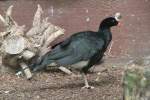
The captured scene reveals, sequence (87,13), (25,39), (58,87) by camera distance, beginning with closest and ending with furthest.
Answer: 1. (58,87)
2. (25,39)
3. (87,13)

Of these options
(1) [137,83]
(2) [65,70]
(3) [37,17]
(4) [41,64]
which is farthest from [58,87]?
(1) [137,83]

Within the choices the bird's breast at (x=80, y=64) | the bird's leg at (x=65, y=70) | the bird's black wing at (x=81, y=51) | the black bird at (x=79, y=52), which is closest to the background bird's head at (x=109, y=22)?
the black bird at (x=79, y=52)

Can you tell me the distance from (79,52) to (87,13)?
1534mm

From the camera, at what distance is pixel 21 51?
9.32 m

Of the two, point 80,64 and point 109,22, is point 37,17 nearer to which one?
point 109,22

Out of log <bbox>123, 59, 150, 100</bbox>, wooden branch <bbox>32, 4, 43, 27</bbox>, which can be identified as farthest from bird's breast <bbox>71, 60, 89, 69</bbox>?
log <bbox>123, 59, 150, 100</bbox>

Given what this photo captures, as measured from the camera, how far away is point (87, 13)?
9.92 meters

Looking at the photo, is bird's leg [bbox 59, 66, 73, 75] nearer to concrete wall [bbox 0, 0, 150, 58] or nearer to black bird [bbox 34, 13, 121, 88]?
concrete wall [bbox 0, 0, 150, 58]

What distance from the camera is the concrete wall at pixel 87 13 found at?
9891 mm

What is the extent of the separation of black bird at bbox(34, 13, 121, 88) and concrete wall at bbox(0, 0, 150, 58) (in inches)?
46.3

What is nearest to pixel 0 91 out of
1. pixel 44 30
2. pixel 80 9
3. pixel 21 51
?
pixel 21 51

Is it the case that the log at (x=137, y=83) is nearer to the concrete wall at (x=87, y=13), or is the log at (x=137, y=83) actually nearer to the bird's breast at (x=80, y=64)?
the bird's breast at (x=80, y=64)

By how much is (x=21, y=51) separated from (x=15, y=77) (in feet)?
1.65

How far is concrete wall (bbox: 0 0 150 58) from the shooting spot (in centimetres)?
989
